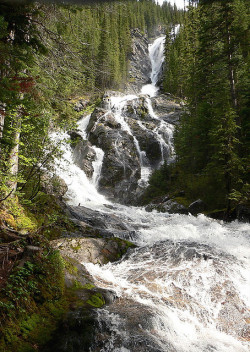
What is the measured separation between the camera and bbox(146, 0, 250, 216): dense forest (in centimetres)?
1370

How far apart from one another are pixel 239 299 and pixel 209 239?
164 inches

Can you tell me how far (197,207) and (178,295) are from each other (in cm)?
1183

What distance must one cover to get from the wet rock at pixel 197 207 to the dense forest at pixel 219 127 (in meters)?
0.42

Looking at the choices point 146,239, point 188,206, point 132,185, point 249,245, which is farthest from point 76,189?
point 249,245

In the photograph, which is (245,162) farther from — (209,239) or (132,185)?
(132,185)

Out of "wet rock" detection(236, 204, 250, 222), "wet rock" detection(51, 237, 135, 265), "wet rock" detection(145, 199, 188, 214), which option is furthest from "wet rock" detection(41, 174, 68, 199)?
"wet rock" detection(236, 204, 250, 222)

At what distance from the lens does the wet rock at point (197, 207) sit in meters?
16.8

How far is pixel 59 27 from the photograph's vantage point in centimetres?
671

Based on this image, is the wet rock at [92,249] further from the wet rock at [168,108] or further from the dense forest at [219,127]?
the wet rock at [168,108]

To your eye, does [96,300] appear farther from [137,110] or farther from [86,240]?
[137,110]

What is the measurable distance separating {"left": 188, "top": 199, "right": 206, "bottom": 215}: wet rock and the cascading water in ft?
20.4

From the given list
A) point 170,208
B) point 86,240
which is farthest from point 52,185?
point 170,208

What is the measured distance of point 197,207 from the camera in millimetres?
17016

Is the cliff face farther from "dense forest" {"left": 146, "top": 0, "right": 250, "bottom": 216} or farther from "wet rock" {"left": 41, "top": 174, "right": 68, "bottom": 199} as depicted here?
"wet rock" {"left": 41, "top": 174, "right": 68, "bottom": 199}
